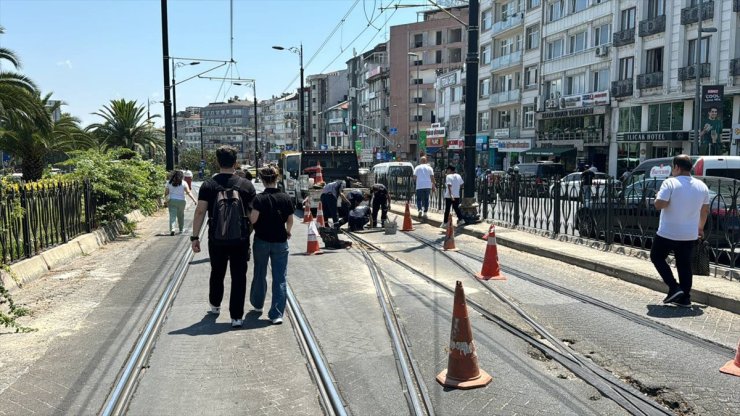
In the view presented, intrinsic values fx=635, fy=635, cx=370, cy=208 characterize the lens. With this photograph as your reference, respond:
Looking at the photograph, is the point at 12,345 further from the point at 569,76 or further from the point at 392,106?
the point at 392,106

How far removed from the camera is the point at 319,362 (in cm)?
552

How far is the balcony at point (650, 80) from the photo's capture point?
36.5 metres

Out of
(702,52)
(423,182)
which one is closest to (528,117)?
(702,52)

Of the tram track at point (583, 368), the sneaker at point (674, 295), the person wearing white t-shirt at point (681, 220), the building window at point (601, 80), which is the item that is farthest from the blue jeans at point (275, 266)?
the building window at point (601, 80)

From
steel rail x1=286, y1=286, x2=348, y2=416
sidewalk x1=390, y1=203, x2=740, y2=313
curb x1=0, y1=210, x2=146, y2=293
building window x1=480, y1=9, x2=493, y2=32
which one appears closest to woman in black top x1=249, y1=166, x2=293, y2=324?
steel rail x1=286, y1=286, x2=348, y2=416

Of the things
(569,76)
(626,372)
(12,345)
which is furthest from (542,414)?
(569,76)

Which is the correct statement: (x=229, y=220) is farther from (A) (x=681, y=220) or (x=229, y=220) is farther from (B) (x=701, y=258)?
(B) (x=701, y=258)

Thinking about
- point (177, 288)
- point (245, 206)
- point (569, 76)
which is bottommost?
point (177, 288)

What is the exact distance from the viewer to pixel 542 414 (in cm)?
441

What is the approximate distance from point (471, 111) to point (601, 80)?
30.0 metres

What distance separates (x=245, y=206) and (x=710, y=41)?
33415 mm

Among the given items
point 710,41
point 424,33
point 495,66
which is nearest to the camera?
point 710,41

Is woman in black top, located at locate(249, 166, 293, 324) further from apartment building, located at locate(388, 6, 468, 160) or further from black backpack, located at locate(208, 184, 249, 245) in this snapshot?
apartment building, located at locate(388, 6, 468, 160)

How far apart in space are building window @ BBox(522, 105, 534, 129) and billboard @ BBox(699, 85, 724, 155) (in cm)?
1971
